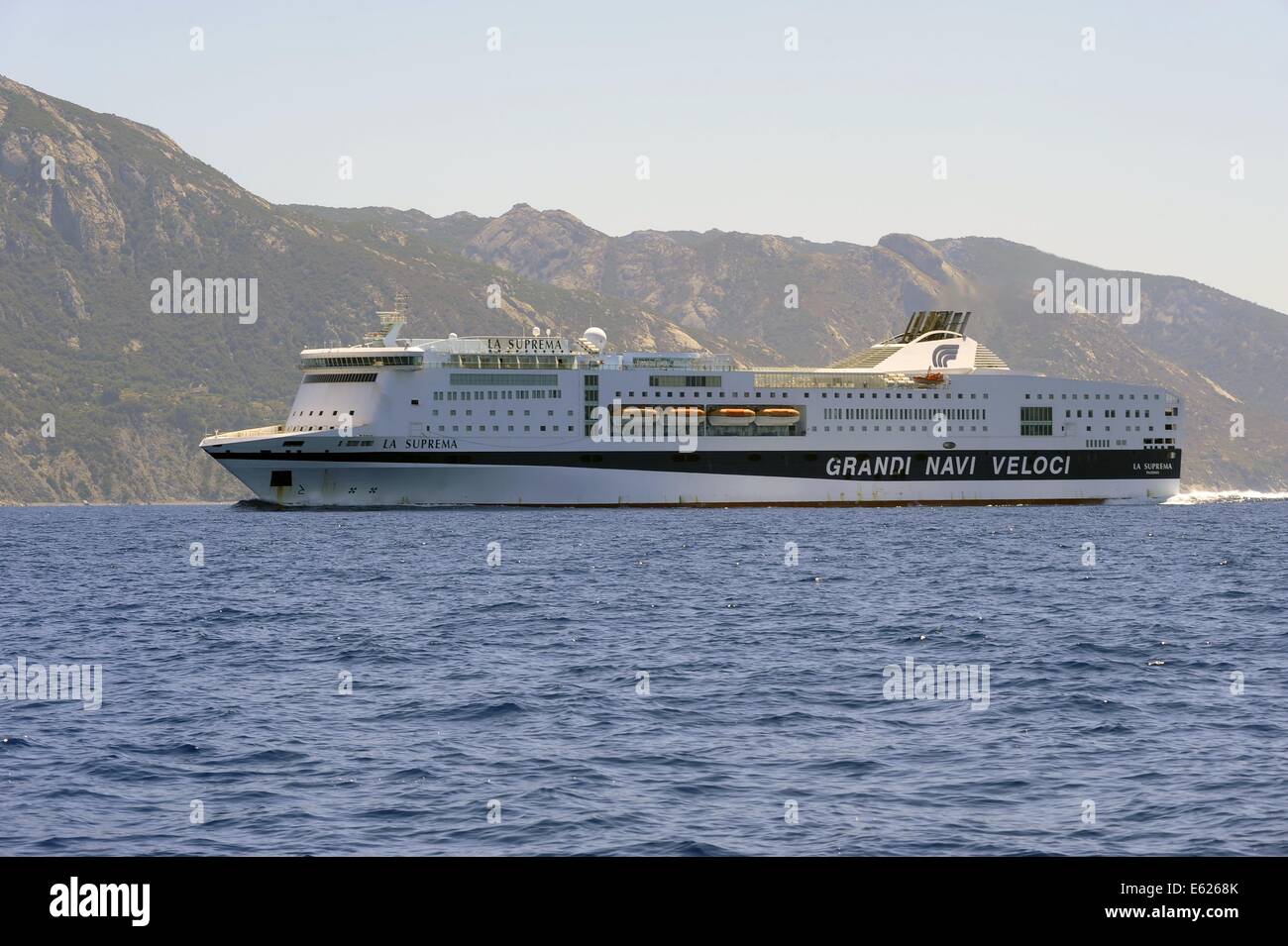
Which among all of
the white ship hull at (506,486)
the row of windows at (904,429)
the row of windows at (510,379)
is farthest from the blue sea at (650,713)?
the row of windows at (904,429)

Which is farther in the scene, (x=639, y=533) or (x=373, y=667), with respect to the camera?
(x=639, y=533)

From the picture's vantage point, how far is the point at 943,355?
115 metres

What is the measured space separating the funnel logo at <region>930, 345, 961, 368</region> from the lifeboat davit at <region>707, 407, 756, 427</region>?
19452 millimetres

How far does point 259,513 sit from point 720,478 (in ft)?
103

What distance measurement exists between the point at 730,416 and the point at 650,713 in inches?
3159

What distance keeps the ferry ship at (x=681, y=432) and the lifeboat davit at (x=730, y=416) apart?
0.46 feet

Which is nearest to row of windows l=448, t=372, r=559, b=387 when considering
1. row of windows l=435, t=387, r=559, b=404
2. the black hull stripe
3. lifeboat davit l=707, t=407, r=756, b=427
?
row of windows l=435, t=387, r=559, b=404

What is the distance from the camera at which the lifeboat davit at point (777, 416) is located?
102812mm

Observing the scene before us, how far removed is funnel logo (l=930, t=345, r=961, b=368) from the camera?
4496 inches

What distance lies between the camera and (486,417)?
97625 mm

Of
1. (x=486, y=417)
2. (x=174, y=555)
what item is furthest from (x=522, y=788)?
(x=486, y=417)

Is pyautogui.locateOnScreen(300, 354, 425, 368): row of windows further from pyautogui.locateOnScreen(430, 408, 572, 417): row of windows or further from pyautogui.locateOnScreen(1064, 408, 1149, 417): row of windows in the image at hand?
pyautogui.locateOnScreen(1064, 408, 1149, 417): row of windows
